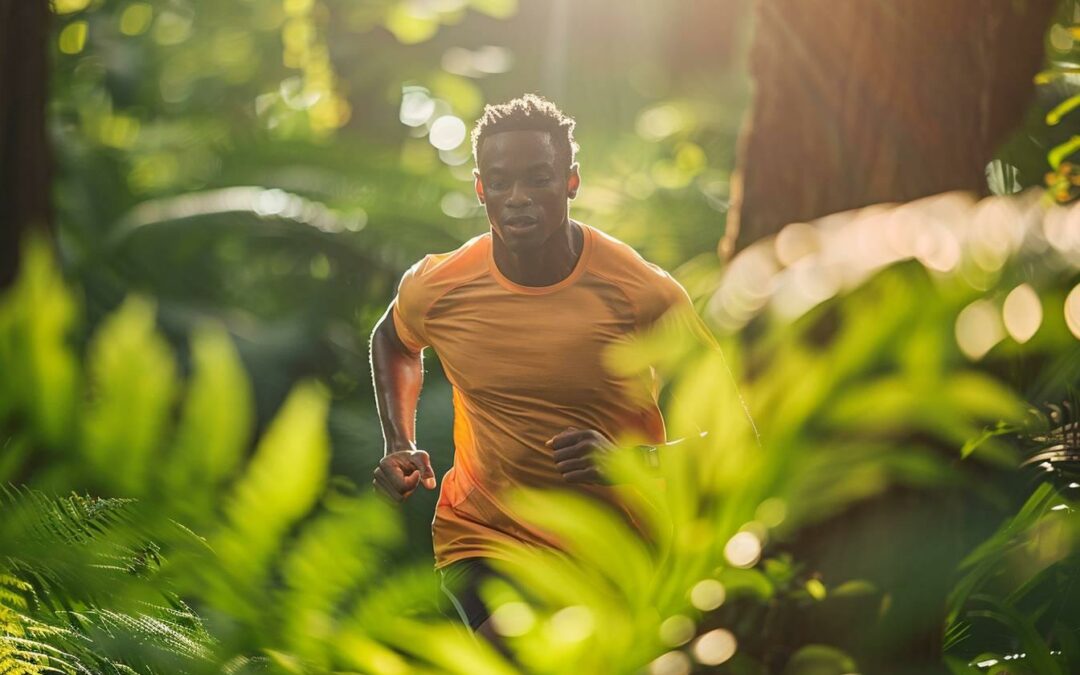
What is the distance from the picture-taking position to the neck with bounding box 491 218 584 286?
1.64 metres

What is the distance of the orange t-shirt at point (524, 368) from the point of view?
5.32 ft

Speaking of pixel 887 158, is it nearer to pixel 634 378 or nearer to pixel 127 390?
pixel 634 378

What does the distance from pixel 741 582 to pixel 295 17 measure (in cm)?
683

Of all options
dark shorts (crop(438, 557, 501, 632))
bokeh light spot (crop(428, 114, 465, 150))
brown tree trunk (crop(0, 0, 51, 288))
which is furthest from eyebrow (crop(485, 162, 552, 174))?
bokeh light spot (crop(428, 114, 465, 150))

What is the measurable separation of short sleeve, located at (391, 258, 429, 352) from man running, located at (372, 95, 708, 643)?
23 mm

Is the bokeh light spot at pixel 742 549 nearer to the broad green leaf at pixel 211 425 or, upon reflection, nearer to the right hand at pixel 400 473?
the broad green leaf at pixel 211 425

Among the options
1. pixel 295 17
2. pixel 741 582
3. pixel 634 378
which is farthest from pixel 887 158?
pixel 295 17

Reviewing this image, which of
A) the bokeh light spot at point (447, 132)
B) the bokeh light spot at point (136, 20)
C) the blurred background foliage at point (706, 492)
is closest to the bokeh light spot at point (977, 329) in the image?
the blurred background foliage at point (706, 492)

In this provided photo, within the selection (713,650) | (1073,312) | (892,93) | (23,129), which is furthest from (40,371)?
(23,129)

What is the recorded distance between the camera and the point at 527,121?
160 centimetres

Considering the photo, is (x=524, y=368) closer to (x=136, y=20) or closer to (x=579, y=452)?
(x=579, y=452)

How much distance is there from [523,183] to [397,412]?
0.39 metres

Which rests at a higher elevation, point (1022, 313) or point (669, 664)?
point (1022, 313)

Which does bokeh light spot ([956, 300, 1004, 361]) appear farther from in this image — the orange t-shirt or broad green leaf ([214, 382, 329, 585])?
the orange t-shirt
